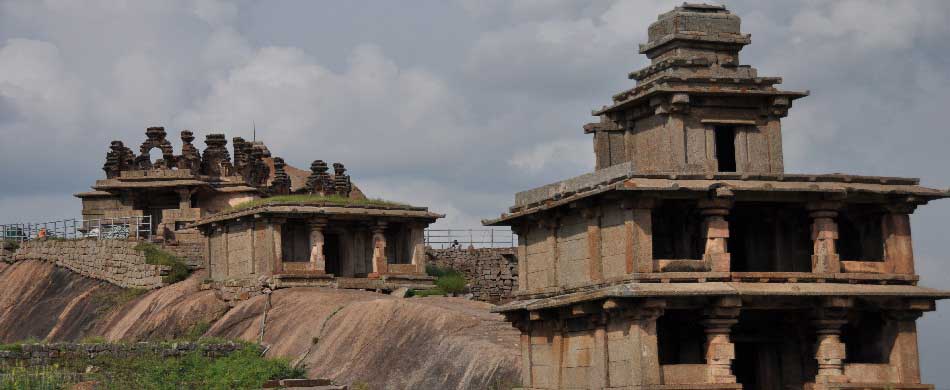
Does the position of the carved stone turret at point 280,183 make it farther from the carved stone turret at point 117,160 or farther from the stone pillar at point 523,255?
the stone pillar at point 523,255

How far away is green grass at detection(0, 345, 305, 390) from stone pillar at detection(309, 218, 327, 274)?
6876 millimetres

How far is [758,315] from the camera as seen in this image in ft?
98.4

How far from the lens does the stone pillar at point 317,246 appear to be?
47438mm

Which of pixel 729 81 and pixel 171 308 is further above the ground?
pixel 729 81

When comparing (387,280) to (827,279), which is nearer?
(827,279)

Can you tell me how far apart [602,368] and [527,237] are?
16.0 feet

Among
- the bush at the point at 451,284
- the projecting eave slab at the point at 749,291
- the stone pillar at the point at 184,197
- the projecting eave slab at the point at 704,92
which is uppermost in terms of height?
the stone pillar at the point at 184,197

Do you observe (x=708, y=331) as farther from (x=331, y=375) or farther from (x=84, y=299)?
(x=84, y=299)

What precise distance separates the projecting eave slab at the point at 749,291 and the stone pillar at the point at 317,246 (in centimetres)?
1951

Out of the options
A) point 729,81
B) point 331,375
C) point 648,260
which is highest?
Result: point 729,81

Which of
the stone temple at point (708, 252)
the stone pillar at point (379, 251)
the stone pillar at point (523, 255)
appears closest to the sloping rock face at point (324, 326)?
the stone pillar at point (523, 255)

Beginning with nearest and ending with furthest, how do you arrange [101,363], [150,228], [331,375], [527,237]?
[527,237] < [331,375] < [101,363] < [150,228]

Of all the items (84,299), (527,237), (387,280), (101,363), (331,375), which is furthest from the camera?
(84,299)

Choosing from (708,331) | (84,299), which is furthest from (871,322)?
(84,299)
